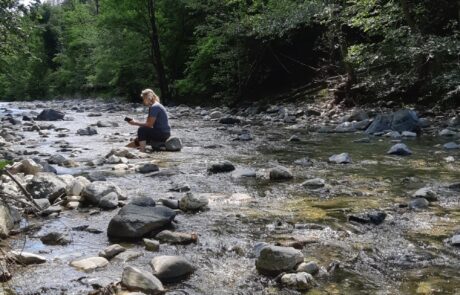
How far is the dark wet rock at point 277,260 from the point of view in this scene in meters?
3.46

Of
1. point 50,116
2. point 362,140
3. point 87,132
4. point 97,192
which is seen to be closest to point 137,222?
point 97,192

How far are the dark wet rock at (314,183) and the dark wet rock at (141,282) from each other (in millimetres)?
3350

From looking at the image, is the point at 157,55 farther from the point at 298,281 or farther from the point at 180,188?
the point at 298,281

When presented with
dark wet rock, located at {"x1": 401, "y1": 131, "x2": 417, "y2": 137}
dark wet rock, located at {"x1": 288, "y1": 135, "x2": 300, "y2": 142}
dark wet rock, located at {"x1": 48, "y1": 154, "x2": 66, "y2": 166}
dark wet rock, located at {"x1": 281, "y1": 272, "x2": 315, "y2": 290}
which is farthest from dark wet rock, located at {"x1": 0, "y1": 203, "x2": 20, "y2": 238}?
dark wet rock, located at {"x1": 401, "y1": 131, "x2": 417, "y2": 137}

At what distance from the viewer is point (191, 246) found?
4.13 metres

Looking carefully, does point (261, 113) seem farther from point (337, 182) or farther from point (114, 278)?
point (114, 278)

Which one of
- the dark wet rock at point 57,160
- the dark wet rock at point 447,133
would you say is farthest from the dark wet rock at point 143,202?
the dark wet rock at point 447,133

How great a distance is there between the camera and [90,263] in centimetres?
364

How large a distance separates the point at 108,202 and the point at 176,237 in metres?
1.44

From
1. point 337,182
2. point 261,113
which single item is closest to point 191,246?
point 337,182

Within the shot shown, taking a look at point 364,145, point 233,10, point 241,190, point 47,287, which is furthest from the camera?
point 233,10

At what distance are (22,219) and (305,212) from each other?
9.32 ft

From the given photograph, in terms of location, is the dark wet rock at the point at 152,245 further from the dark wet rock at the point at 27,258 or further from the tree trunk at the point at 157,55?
the tree trunk at the point at 157,55

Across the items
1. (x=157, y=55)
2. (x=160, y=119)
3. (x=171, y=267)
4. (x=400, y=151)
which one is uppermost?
(x=157, y=55)
